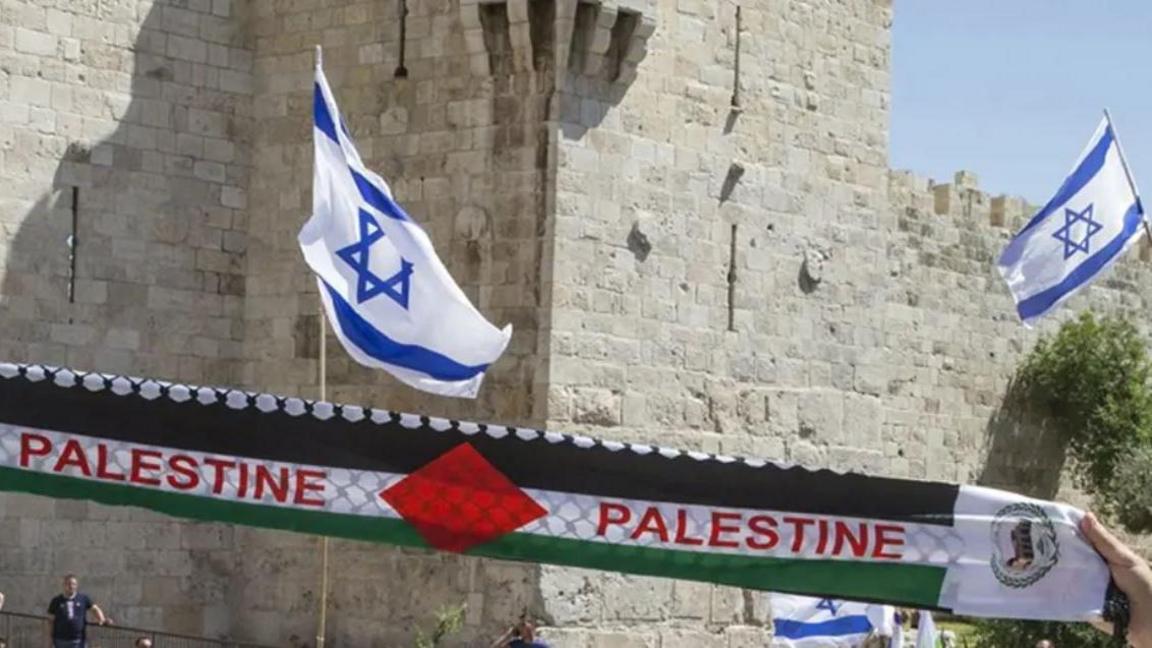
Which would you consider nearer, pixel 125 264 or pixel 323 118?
pixel 323 118

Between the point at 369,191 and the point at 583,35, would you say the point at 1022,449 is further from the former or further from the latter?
the point at 369,191

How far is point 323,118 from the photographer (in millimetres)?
13664

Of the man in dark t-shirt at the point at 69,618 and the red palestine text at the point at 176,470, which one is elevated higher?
the red palestine text at the point at 176,470

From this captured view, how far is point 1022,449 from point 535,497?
19.4m

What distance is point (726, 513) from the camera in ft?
18.0

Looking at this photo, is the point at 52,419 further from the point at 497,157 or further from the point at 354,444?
the point at 497,157

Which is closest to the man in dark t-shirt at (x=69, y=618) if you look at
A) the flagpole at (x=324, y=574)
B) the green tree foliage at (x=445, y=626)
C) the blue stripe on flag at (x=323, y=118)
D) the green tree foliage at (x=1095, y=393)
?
the flagpole at (x=324, y=574)

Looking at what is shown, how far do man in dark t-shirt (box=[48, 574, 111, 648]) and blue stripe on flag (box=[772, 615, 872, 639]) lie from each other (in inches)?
185

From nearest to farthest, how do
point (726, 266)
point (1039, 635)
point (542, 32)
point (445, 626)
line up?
point (445, 626) < point (542, 32) < point (726, 266) < point (1039, 635)

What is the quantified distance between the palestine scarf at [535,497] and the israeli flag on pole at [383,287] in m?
7.75

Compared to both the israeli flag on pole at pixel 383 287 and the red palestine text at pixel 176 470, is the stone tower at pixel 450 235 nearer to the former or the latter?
the israeli flag on pole at pixel 383 287

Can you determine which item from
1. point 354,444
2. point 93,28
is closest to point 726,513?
point 354,444

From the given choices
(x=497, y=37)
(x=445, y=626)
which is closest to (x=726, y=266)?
(x=497, y=37)

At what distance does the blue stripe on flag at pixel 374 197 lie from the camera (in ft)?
44.4
